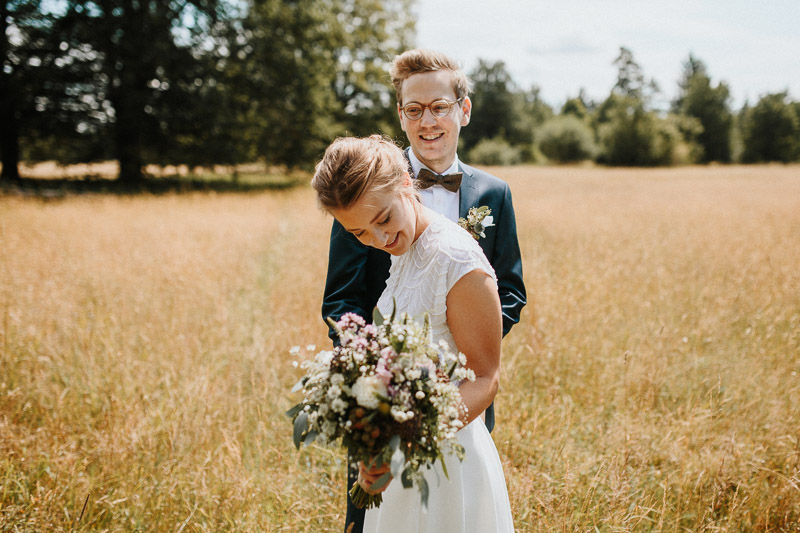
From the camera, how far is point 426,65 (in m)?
2.32

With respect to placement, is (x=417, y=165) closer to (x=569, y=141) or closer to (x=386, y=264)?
(x=386, y=264)

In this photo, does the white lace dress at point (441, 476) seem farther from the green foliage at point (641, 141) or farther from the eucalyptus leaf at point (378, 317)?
the green foliage at point (641, 141)

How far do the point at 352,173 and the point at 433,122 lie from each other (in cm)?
85

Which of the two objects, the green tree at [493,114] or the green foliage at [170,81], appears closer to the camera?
the green foliage at [170,81]

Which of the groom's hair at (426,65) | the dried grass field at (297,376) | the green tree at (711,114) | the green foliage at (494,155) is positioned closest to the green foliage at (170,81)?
the dried grass field at (297,376)

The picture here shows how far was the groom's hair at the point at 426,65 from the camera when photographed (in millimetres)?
2307

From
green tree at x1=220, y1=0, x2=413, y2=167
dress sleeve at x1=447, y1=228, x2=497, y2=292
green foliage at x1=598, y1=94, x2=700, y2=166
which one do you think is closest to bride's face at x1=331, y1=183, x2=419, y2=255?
dress sleeve at x1=447, y1=228, x2=497, y2=292

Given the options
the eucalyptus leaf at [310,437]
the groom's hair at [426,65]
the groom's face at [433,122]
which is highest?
the groom's hair at [426,65]

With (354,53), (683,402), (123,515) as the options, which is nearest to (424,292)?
(123,515)

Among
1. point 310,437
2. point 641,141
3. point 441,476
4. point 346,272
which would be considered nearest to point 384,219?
point 346,272

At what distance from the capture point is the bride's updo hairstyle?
5.31ft

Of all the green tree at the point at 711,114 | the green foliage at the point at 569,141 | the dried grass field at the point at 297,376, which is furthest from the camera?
the green tree at the point at 711,114

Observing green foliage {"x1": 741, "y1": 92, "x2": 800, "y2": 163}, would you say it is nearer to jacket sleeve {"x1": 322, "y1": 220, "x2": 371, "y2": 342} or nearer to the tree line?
the tree line

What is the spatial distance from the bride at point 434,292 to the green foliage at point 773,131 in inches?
2740
